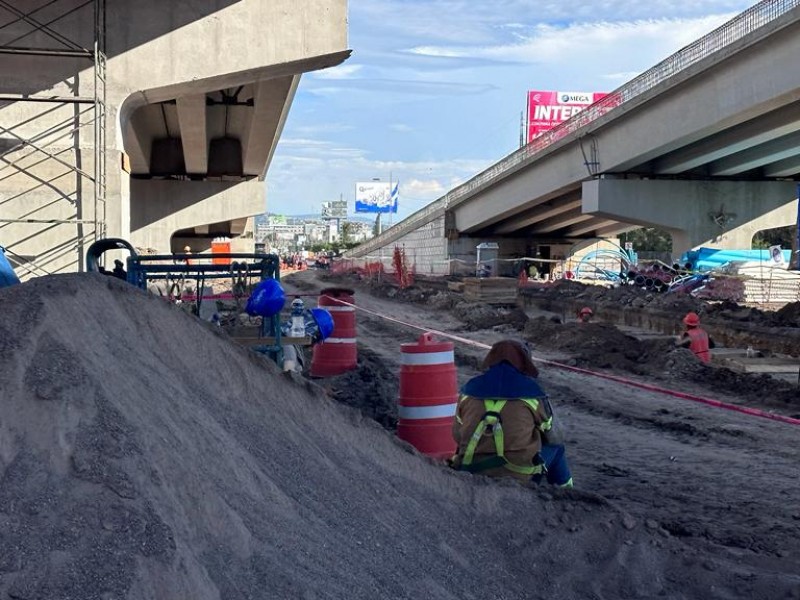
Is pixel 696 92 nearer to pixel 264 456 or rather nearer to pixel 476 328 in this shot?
pixel 476 328

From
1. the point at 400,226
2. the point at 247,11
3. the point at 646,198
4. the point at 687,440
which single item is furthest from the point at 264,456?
the point at 400,226

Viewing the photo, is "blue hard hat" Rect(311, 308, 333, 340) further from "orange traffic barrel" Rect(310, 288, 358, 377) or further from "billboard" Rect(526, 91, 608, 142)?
"billboard" Rect(526, 91, 608, 142)

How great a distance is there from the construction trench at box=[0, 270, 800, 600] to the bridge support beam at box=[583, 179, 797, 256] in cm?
3128

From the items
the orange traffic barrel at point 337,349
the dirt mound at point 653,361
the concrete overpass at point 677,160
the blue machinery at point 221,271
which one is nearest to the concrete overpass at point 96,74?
the orange traffic barrel at point 337,349

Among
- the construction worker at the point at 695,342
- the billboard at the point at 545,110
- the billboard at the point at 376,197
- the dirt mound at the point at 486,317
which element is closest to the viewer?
the construction worker at the point at 695,342

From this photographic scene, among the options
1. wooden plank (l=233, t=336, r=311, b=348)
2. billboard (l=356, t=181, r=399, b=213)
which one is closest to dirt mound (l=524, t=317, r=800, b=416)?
wooden plank (l=233, t=336, r=311, b=348)

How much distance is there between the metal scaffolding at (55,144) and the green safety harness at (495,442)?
37.0 ft

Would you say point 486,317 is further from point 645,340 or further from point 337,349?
point 337,349

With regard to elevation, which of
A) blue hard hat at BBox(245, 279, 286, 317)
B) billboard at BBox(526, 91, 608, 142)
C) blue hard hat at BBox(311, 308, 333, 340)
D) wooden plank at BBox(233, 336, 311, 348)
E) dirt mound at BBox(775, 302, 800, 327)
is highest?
billboard at BBox(526, 91, 608, 142)

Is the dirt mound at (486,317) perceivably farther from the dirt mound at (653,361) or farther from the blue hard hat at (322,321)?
the blue hard hat at (322,321)

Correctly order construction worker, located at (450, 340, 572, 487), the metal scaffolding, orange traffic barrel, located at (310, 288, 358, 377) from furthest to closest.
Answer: the metal scaffolding < orange traffic barrel, located at (310, 288, 358, 377) < construction worker, located at (450, 340, 572, 487)

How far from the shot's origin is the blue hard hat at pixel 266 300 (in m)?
7.77

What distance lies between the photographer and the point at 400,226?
2591 inches

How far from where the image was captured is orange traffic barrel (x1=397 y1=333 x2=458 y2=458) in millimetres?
7344
